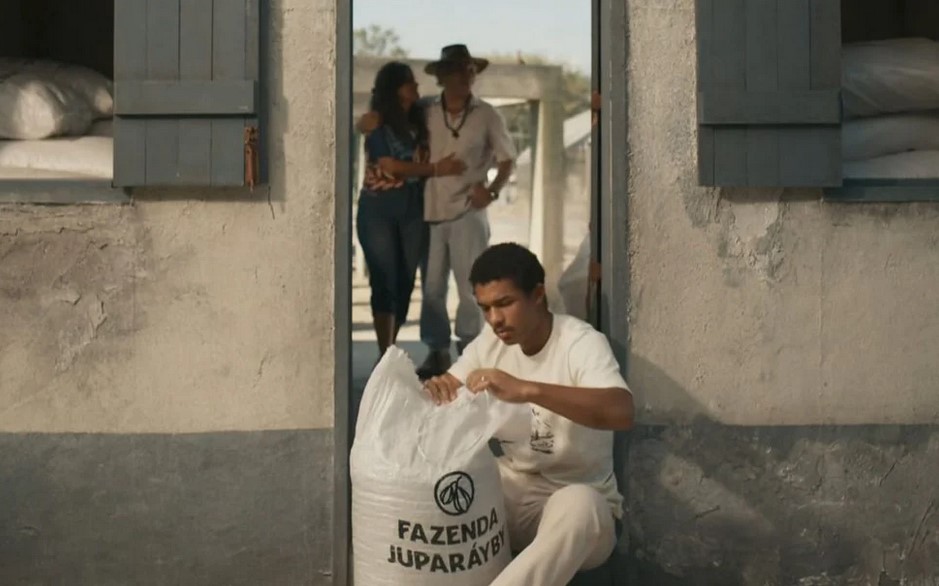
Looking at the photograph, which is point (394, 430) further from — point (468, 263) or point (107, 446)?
point (468, 263)

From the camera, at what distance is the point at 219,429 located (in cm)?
450

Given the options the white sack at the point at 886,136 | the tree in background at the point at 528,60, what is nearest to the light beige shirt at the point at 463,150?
the white sack at the point at 886,136

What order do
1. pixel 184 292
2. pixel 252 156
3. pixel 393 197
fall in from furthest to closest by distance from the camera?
pixel 393 197, pixel 184 292, pixel 252 156

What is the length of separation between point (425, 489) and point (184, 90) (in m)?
1.65

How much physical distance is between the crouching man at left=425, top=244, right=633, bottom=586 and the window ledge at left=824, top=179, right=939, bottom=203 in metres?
1.12

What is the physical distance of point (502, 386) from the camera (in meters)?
3.81

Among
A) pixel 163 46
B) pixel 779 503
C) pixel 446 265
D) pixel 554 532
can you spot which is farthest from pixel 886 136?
pixel 446 265

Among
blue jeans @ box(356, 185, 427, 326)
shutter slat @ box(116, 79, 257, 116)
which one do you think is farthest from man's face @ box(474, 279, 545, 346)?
blue jeans @ box(356, 185, 427, 326)

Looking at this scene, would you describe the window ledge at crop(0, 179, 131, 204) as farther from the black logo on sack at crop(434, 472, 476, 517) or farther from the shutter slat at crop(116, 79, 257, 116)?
the black logo on sack at crop(434, 472, 476, 517)

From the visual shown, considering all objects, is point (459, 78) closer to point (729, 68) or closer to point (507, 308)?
point (729, 68)

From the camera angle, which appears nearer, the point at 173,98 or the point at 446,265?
the point at 173,98

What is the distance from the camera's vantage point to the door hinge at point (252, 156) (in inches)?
173

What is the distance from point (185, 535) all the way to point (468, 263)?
9.70ft

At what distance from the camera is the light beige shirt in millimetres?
7074
